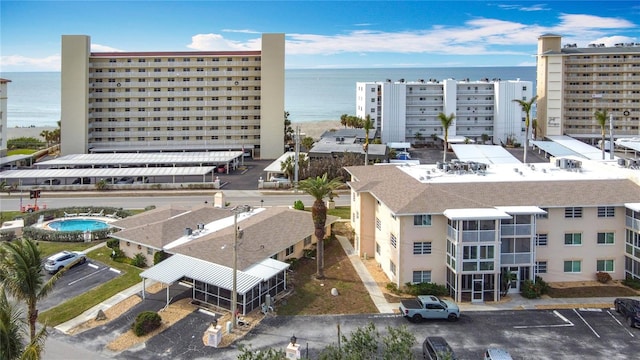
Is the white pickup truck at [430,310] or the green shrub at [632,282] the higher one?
the green shrub at [632,282]

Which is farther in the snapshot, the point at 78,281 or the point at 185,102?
the point at 185,102

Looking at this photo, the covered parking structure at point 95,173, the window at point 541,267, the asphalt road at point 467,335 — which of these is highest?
the covered parking structure at point 95,173

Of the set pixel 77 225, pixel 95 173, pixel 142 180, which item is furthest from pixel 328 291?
pixel 95 173

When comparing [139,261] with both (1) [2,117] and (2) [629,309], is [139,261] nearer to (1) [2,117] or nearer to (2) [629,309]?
(2) [629,309]

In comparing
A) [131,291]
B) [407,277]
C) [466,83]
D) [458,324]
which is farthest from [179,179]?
[466,83]

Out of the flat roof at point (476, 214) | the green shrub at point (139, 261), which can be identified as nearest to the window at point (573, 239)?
the flat roof at point (476, 214)

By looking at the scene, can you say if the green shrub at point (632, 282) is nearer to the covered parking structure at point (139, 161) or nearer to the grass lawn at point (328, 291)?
the grass lawn at point (328, 291)
